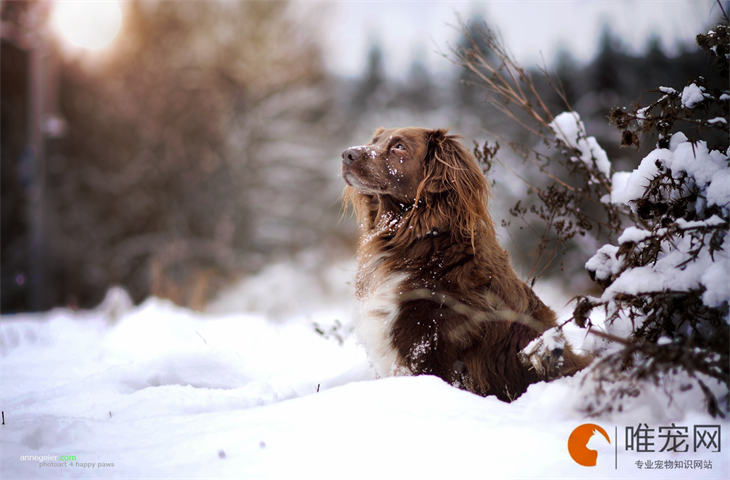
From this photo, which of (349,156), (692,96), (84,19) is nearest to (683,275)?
(692,96)

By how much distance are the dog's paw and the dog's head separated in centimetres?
100

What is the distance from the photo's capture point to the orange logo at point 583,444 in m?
1.92

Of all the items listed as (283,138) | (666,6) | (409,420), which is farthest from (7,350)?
(283,138)

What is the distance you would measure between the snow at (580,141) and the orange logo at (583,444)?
7.30 ft

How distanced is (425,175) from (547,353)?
1.57 m

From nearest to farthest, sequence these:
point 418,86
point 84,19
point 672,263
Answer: point 672,263 → point 84,19 → point 418,86

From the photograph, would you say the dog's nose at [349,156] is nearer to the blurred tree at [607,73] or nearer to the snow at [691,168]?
the snow at [691,168]

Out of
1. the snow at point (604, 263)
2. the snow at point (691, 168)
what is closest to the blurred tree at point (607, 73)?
the snow at point (691, 168)

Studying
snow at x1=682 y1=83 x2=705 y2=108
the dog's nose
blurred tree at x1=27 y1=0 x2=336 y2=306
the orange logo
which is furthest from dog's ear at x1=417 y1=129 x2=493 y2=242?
blurred tree at x1=27 y1=0 x2=336 y2=306

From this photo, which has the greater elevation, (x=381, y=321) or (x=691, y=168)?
(x=691, y=168)

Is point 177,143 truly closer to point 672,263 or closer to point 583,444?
point 672,263

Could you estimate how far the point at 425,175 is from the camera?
3580 mm

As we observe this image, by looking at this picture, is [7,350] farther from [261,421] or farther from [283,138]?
[283,138]

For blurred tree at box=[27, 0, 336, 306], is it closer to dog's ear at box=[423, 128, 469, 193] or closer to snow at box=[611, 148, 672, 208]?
dog's ear at box=[423, 128, 469, 193]
